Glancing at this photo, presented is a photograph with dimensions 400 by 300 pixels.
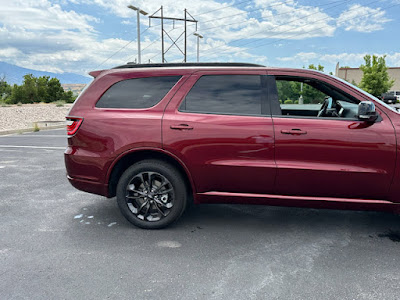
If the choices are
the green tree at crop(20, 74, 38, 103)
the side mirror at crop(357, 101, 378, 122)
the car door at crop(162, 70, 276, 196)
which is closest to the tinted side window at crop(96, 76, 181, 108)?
the car door at crop(162, 70, 276, 196)

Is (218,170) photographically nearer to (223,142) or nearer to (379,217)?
(223,142)

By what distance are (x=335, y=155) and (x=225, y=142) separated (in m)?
1.12

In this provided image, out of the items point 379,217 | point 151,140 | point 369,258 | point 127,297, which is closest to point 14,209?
point 151,140

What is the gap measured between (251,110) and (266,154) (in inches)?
19.9

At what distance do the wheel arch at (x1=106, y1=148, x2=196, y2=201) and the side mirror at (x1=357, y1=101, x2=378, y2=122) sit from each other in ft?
6.12

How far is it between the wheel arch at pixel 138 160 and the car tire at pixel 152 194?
8 cm

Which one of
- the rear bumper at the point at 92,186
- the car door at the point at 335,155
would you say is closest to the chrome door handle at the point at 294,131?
the car door at the point at 335,155

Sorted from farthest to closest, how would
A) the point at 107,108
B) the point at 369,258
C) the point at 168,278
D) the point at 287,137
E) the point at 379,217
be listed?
the point at 379,217, the point at 107,108, the point at 287,137, the point at 369,258, the point at 168,278

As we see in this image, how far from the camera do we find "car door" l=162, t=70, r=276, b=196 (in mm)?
3666

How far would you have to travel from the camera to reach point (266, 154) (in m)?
3.65

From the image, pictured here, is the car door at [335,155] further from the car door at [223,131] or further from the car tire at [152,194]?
the car tire at [152,194]

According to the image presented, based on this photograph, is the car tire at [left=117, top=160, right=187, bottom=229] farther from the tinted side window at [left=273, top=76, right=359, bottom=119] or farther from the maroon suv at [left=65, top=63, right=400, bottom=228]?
the tinted side window at [left=273, top=76, right=359, bottom=119]

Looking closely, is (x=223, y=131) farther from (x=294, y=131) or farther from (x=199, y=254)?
(x=199, y=254)

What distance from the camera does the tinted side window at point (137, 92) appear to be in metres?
3.97
